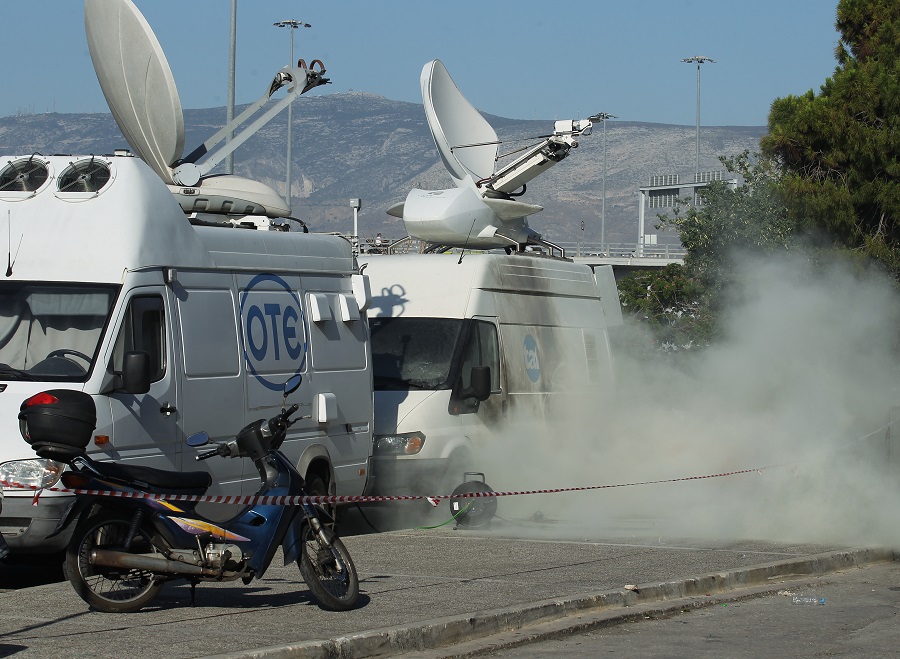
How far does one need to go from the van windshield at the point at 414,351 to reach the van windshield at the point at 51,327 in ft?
15.7

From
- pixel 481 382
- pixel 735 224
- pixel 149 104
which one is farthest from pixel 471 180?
pixel 735 224

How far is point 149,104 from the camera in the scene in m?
13.4

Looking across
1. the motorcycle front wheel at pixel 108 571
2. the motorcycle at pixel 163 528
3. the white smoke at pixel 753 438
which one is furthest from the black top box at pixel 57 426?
the white smoke at pixel 753 438

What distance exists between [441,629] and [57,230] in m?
4.53

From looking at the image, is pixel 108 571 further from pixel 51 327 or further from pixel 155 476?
pixel 51 327

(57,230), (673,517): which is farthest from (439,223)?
(57,230)

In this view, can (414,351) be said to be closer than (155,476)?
No

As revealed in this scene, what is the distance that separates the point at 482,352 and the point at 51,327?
5665 millimetres

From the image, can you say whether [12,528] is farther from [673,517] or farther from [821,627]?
[673,517]

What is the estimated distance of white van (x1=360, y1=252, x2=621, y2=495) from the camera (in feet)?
45.0

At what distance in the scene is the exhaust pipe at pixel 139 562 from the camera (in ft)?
25.2

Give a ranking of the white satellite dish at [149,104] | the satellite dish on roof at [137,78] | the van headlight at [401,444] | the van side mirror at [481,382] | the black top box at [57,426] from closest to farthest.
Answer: the black top box at [57,426], the white satellite dish at [149,104], the satellite dish on roof at [137,78], the van headlight at [401,444], the van side mirror at [481,382]

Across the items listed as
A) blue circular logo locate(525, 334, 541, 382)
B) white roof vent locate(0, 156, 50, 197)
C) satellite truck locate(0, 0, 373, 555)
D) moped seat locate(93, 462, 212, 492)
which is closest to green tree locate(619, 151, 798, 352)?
blue circular logo locate(525, 334, 541, 382)

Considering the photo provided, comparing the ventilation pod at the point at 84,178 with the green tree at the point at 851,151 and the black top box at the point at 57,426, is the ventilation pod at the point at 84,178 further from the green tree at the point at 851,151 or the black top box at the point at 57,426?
the green tree at the point at 851,151
